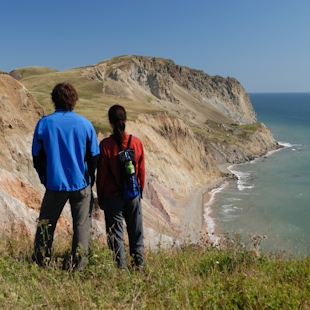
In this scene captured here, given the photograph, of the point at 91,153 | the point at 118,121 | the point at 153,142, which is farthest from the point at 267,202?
the point at 91,153

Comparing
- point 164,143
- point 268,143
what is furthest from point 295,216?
point 268,143

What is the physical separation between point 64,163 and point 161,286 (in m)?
1.88

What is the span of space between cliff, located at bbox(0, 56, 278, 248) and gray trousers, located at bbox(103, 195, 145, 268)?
1.36 metres

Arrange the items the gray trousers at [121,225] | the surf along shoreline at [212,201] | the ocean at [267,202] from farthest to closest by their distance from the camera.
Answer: the ocean at [267,202]
the surf along shoreline at [212,201]
the gray trousers at [121,225]

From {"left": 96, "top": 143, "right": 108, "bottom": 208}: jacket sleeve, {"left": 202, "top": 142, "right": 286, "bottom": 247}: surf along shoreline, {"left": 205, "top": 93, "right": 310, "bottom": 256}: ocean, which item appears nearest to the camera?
{"left": 96, "top": 143, "right": 108, "bottom": 208}: jacket sleeve

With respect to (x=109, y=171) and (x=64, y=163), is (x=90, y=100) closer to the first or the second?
(x=109, y=171)

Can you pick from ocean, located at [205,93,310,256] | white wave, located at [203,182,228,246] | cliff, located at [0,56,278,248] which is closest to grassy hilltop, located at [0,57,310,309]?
cliff, located at [0,56,278,248]

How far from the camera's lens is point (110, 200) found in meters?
4.46

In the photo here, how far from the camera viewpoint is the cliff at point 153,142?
10.1 meters

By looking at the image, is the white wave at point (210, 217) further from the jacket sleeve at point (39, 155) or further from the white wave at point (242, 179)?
the jacket sleeve at point (39, 155)

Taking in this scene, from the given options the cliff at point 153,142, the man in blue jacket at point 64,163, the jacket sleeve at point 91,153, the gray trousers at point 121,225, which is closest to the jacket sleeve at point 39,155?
the man in blue jacket at point 64,163

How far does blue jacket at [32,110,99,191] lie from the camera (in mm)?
4020

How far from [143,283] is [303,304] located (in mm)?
1546

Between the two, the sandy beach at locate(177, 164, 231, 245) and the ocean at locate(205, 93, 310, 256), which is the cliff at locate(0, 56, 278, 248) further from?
the ocean at locate(205, 93, 310, 256)
